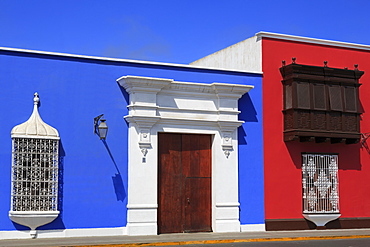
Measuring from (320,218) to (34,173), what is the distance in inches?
293

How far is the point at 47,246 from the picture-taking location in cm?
1151

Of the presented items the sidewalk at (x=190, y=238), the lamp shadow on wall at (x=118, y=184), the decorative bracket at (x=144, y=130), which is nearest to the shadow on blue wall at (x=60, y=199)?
the sidewalk at (x=190, y=238)

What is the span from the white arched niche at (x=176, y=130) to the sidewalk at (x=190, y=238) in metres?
0.63

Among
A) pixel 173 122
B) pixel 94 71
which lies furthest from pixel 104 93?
pixel 173 122

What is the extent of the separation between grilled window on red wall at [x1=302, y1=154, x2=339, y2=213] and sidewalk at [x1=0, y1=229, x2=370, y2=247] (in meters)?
0.68

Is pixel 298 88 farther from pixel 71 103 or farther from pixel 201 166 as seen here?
pixel 71 103

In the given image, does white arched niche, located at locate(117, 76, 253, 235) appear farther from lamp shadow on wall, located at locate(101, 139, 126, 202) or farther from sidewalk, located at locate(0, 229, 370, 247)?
sidewalk, located at locate(0, 229, 370, 247)

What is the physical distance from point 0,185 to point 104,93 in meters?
3.08

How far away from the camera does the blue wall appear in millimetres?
12859

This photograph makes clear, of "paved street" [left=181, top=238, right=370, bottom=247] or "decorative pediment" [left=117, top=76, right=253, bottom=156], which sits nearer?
"paved street" [left=181, top=238, right=370, bottom=247]

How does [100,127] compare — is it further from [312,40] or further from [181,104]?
[312,40]

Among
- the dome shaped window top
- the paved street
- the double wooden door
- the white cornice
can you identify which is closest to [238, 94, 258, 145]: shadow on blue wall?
the double wooden door

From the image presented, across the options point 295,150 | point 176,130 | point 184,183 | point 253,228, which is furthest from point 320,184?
point 176,130

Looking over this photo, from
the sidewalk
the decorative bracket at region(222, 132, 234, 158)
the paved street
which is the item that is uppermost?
the decorative bracket at region(222, 132, 234, 158)
